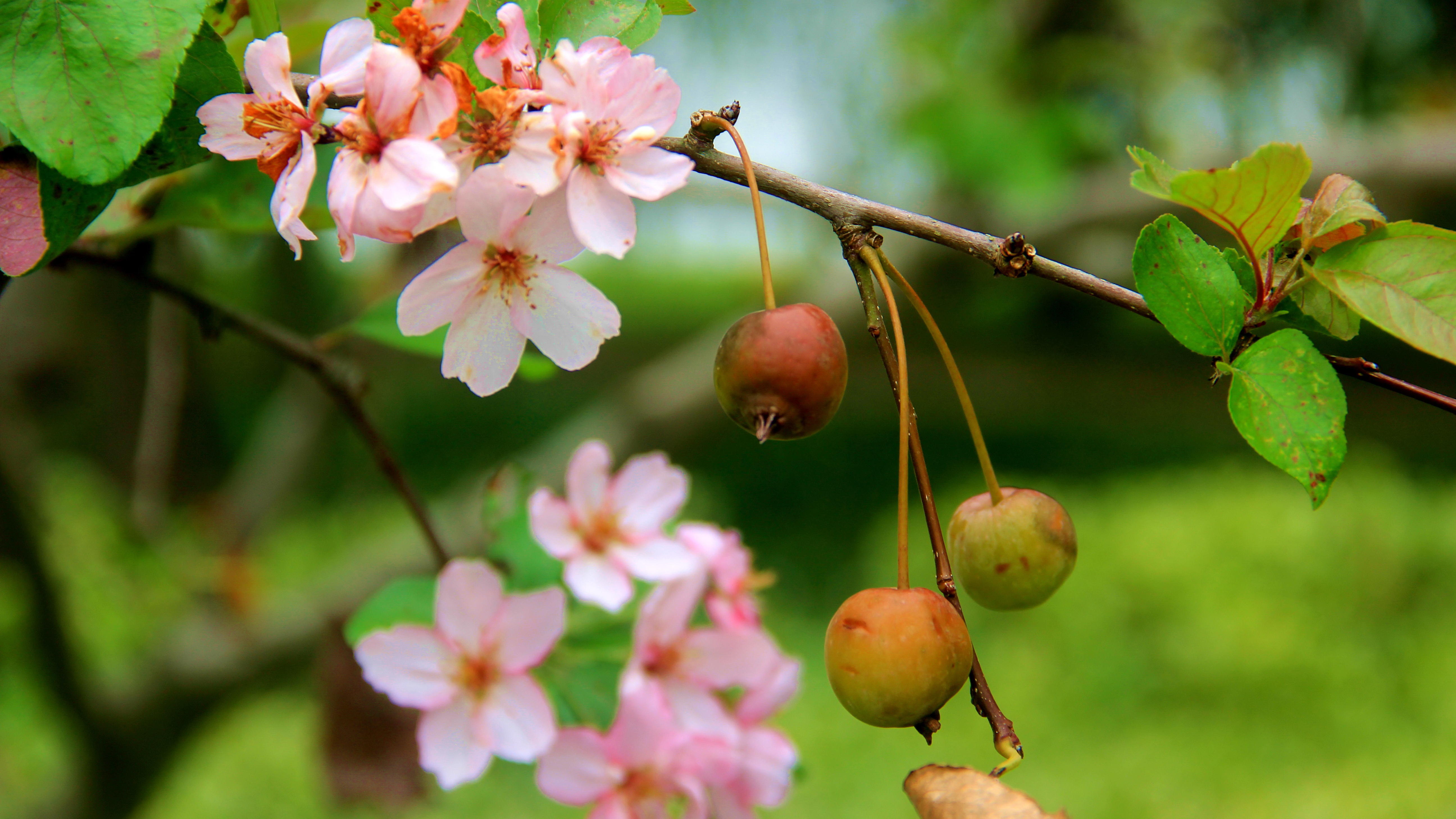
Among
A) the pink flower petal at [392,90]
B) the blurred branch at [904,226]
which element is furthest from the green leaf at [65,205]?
the blurred branch at [904,226]

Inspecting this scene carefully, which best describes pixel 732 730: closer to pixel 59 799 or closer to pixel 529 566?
pixel 529 566

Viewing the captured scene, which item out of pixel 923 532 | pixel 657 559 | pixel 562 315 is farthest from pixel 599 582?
pixel 923 532

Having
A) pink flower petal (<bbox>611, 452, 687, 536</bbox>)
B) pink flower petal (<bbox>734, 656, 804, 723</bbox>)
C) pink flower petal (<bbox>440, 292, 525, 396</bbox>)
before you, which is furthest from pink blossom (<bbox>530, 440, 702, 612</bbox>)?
pink flower petal (<bbox>440, 292, 525, 396</bbox>)

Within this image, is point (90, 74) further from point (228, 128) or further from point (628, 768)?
point (628, 768)

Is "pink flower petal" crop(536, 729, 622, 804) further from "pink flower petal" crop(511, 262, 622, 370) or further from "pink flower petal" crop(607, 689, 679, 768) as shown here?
"pink flower petal" crop(511, 262, 622, 370)

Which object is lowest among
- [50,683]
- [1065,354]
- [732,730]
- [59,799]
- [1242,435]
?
[59,799]

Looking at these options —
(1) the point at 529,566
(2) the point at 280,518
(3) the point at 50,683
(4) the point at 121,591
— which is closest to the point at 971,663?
(1) the point at 529,566

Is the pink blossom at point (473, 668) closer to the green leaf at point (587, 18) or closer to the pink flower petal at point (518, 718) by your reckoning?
the pink flower petal at point (518, 718)
